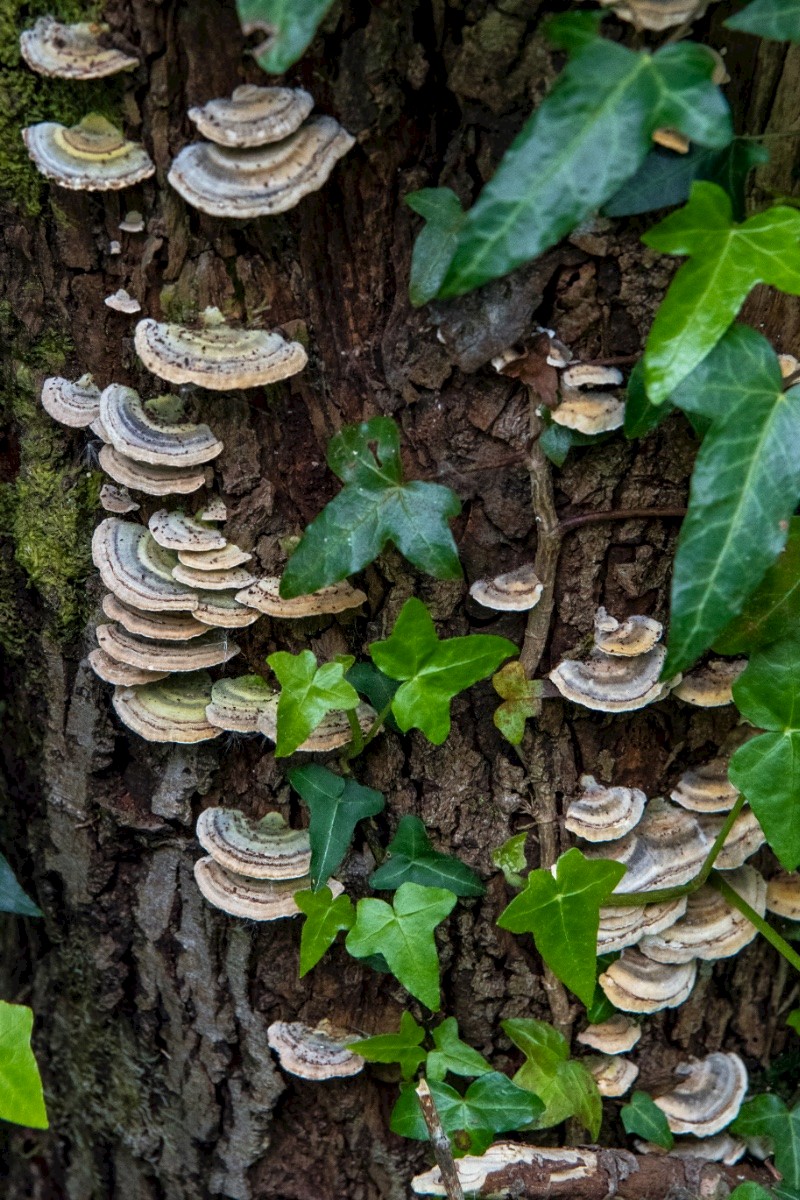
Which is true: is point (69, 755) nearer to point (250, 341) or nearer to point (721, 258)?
point (250, 341)

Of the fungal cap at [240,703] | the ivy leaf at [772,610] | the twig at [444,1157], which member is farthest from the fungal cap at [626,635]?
the twig at [444,1157]

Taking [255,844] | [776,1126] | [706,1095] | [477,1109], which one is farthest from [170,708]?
[776,1126]

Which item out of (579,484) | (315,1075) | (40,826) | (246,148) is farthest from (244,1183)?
(246,148)

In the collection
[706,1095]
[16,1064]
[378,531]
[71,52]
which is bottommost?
[706,1095]

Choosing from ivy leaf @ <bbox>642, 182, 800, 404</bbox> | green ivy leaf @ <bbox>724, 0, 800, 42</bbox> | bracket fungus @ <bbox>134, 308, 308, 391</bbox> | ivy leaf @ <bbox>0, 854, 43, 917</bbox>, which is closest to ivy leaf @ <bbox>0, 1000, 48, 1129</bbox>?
ivy leaf @ <bbox>0, 854, 43, 917</bbox>

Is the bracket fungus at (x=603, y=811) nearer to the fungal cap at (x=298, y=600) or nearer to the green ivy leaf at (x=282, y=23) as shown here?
the fungal cap at (x=298, y=600)

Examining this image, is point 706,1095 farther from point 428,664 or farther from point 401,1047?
point 428,664

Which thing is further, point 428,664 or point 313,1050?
point 313,1050
